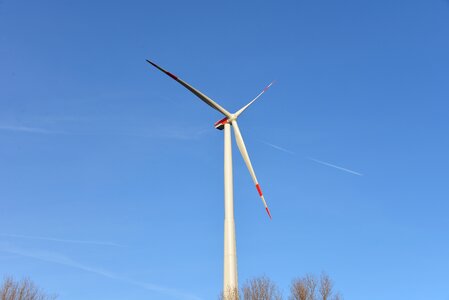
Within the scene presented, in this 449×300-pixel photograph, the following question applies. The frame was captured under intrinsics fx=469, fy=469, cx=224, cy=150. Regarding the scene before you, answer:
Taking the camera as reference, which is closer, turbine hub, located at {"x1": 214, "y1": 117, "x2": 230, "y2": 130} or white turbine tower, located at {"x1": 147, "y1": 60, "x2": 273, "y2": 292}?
white turbine tower, located at {"x1": 147, "y1": 60, "x2": 273, "y2": 292}

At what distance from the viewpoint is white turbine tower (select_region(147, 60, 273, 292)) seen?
3491 centimetres

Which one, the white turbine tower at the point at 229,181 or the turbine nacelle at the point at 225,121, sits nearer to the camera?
the white turbine tower at the point at 229,181

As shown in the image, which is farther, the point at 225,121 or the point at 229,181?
the point at 225,121

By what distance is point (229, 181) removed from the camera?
39.9 metres

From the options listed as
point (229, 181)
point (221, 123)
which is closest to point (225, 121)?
point (221, 123)

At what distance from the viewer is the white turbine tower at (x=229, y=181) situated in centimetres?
3491

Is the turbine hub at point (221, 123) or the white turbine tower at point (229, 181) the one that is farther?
the turbine hub at point (221, 123)

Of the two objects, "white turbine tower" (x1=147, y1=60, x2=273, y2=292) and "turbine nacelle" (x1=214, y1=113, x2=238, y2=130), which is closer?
"white turbine tower" (x1=147, y1=60, x2=273, y2=292)

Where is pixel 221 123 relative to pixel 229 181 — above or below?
above

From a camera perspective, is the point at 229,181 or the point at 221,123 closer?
the point at 229,181

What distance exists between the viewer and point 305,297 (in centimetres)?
4738

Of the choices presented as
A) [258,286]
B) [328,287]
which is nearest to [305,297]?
[328,287]

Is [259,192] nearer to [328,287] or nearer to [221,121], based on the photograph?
[221,121]

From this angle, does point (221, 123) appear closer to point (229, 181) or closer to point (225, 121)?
point (225, 121)
